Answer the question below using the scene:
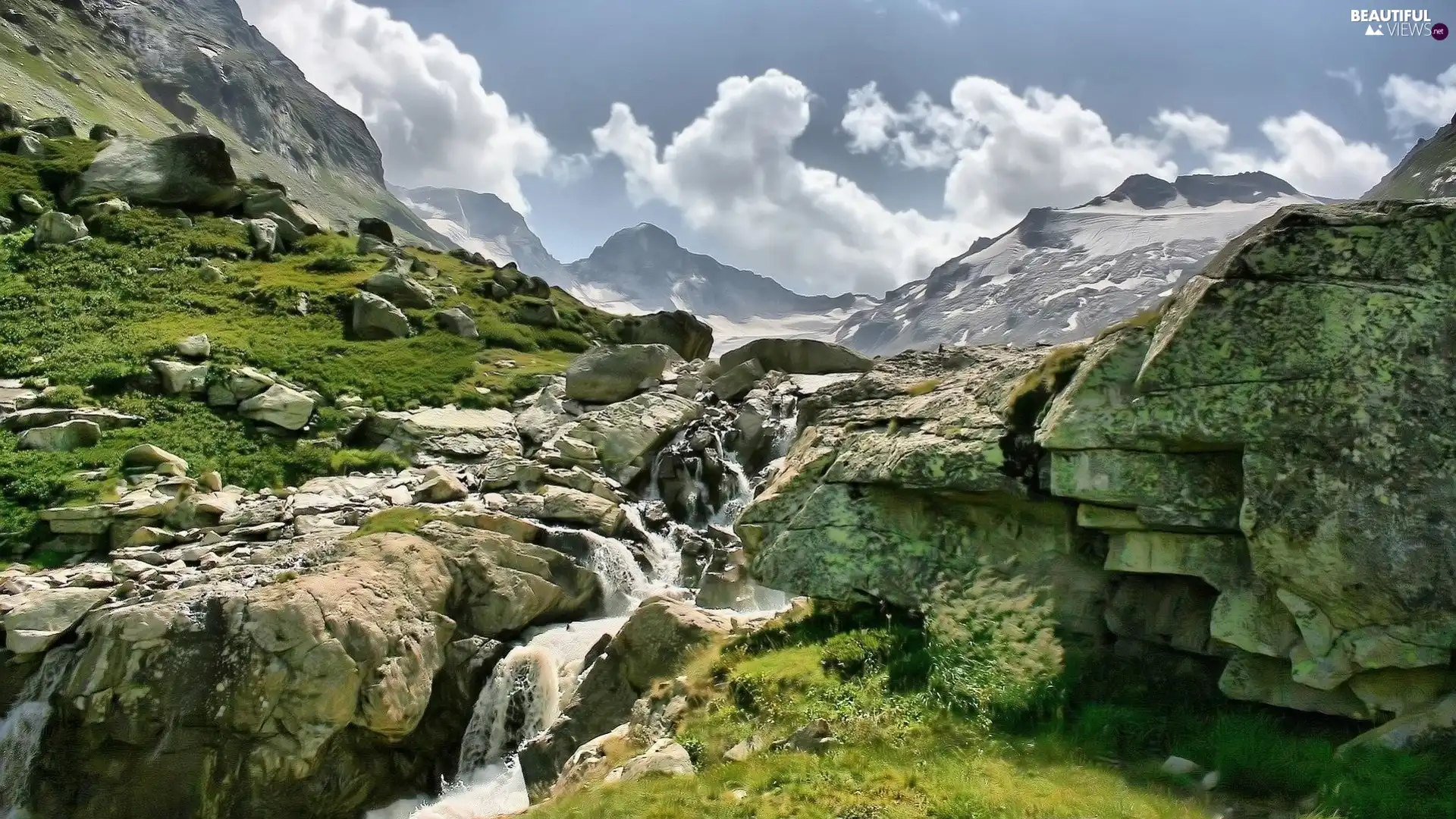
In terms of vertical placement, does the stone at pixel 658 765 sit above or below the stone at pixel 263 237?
below

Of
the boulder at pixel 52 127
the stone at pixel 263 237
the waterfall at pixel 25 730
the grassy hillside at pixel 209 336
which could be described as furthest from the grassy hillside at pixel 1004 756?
the boulder at pixel 52 127

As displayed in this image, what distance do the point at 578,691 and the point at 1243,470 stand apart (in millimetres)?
12603

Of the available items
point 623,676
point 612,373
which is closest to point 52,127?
point 612,373

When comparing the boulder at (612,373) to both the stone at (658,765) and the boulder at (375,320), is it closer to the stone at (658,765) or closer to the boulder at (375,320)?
the boulder at (375,320)

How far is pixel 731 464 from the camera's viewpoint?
35062 millimetres

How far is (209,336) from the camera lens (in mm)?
37656

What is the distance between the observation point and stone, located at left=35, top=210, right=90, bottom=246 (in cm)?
4597

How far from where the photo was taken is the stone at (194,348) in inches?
1331

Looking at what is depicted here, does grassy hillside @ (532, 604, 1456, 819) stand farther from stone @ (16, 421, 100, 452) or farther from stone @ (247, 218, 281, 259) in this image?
stone @ (247, 218, 281, 259)

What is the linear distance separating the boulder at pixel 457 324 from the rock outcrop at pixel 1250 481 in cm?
4183

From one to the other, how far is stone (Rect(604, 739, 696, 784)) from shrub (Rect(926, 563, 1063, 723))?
3.68 meters

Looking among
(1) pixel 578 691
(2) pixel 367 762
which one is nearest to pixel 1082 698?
(1) pixel 578 691

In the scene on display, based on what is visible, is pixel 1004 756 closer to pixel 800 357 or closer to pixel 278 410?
pixel 278 410

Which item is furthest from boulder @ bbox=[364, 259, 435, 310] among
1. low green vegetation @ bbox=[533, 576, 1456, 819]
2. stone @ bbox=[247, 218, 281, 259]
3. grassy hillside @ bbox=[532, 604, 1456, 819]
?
grassy hillside @ bbox=[532, 604, 1456, 819]
